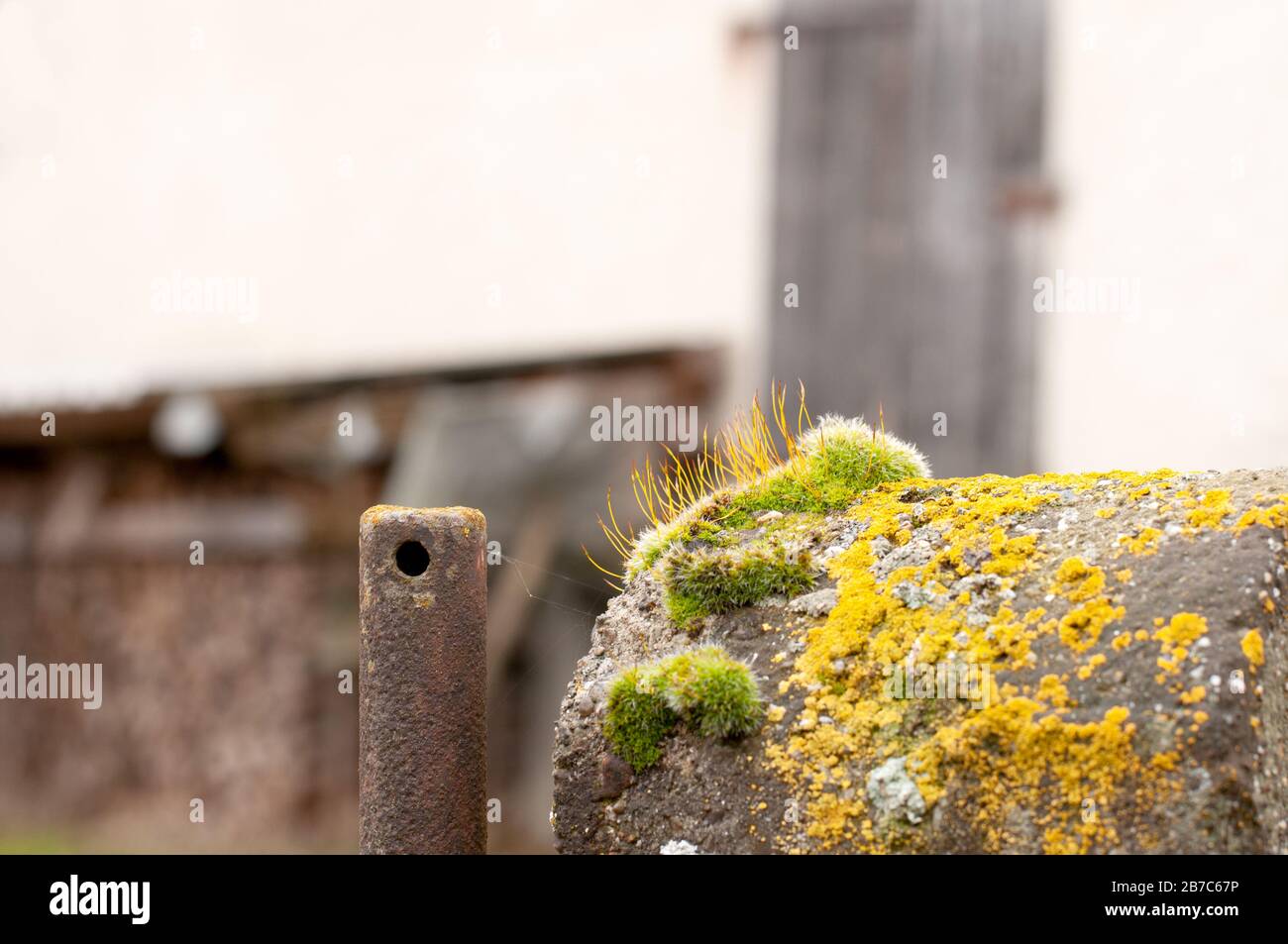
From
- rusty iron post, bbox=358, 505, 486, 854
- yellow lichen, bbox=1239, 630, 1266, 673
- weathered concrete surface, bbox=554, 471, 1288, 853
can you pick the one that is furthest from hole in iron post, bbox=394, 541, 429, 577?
yellow lichen, bbox=1239, 630, 1266, 673

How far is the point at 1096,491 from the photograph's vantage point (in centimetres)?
279

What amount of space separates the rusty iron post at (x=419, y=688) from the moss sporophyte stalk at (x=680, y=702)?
16.7 inches

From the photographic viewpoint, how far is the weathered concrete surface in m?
2.18

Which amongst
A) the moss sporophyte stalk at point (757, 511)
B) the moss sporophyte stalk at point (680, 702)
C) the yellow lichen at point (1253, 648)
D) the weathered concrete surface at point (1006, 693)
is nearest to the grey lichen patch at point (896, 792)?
the weathered concrete surface at point (1006, 693)

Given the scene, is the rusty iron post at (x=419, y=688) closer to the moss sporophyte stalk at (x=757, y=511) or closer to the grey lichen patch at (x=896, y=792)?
the moss sporophyte stalk at (x=757, y=511)

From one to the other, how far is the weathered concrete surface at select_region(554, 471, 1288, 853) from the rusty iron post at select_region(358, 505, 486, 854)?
0.92ft

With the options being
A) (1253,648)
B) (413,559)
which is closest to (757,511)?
(413,559)

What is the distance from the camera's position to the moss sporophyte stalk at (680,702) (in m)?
2.53

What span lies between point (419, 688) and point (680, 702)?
0.67 m

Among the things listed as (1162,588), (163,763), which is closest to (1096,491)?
(1162,588)

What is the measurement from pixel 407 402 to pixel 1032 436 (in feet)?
17.0

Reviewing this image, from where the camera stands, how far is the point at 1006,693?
7.68 ft
